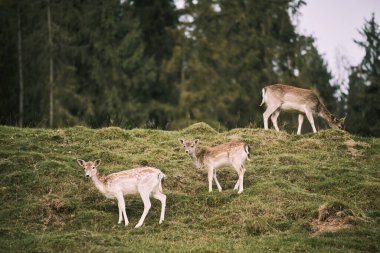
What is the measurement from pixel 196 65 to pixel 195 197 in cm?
3241

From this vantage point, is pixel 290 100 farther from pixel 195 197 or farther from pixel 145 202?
pixel 145 202

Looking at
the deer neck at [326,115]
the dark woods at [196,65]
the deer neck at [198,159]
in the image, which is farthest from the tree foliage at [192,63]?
the deer neck at [198,159]

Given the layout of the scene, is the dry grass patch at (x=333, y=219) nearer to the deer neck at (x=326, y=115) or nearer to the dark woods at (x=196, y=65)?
the deer neck at (x=326, y=115)

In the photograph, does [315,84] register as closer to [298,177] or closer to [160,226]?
[298,177]

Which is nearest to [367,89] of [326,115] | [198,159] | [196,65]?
[196,65]

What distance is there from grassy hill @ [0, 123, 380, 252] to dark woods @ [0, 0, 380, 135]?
23.4 m

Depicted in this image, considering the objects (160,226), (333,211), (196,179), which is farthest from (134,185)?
(333,211)

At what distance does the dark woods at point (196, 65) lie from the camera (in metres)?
47.5

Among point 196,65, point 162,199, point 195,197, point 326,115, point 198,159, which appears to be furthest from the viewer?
point 196,65

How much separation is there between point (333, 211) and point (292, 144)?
6426mm

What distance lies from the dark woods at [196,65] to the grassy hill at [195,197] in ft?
76.8

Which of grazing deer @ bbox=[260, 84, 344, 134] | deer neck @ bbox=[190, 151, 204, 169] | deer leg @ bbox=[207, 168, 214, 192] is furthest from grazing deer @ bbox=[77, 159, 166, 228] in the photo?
grazing deer @ bbox=[260, 84, 344, 134]

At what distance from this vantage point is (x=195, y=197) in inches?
695

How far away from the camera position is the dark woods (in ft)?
156
